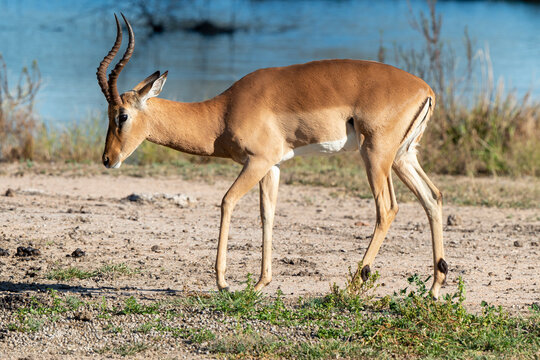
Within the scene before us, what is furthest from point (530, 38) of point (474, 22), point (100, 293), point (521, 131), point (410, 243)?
point (100, 293)

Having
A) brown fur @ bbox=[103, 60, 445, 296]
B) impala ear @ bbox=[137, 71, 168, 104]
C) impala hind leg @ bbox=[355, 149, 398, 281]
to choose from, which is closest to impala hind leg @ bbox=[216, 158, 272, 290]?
brown fur @ bbox=[103, 60, 445, 296]

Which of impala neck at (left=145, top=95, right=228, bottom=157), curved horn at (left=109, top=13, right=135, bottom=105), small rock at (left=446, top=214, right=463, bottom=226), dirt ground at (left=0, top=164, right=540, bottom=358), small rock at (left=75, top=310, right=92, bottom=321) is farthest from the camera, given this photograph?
small rock at (left=446, top=214, right=463, bottom=226)

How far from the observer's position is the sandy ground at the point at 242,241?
621 centimetres

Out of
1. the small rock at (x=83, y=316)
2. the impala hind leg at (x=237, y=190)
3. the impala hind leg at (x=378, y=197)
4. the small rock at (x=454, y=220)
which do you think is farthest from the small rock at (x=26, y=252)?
the small rock at (x=454, y=220)

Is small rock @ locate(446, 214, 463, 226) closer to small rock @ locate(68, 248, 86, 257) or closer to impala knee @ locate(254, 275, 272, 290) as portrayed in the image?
impala knee @ locate(254, 275, 272, 290)

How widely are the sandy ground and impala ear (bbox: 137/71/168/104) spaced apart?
4.76 ft

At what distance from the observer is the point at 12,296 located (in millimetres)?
5602

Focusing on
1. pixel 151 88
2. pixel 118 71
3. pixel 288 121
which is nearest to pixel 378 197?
pixel 288 121

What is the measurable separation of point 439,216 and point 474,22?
44601mm

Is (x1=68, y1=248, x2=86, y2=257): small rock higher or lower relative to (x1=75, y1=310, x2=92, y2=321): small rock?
lower

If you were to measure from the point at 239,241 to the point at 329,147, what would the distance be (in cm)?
220

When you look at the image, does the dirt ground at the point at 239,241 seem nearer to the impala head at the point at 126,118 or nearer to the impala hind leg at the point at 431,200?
the impala hind leg at the point at 431,200

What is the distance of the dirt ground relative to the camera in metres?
6.19

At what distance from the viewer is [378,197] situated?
5605mm
